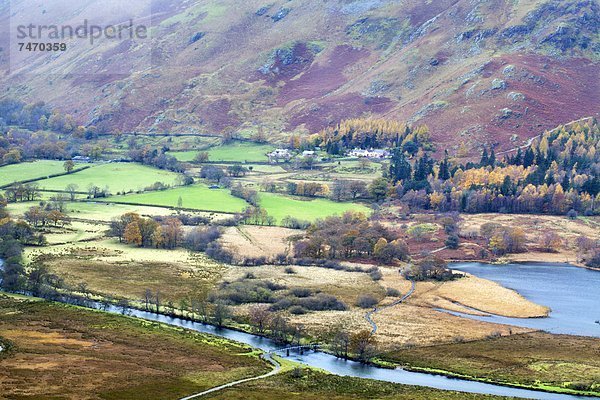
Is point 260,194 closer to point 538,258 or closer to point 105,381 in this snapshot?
point 538,258

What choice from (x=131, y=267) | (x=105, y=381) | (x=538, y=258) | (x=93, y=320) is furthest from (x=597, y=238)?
(x=105, y=381)

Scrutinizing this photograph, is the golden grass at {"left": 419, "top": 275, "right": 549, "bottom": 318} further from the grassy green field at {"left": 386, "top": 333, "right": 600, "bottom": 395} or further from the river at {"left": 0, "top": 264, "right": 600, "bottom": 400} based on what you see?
the river at {"left": 0, "top": 264, "right": 600, "bottom": 400}

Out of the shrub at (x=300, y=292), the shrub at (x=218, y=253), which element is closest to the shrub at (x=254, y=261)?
the shrub at (x=218, y=253)

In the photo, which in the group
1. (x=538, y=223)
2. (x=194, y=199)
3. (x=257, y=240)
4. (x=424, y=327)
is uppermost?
(x=194, y=199)

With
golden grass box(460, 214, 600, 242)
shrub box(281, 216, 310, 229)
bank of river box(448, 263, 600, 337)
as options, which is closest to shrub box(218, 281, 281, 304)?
bank of river box(448, 263, 600, 337)

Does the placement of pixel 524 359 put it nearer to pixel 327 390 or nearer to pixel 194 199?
pixel 327 390

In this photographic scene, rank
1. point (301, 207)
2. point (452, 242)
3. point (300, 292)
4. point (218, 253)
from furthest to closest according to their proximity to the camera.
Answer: point (301, 207) < point (452, 242) < point (218, 253) < point (300, 292)

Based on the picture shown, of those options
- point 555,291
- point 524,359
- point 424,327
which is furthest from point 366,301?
point 555,291
